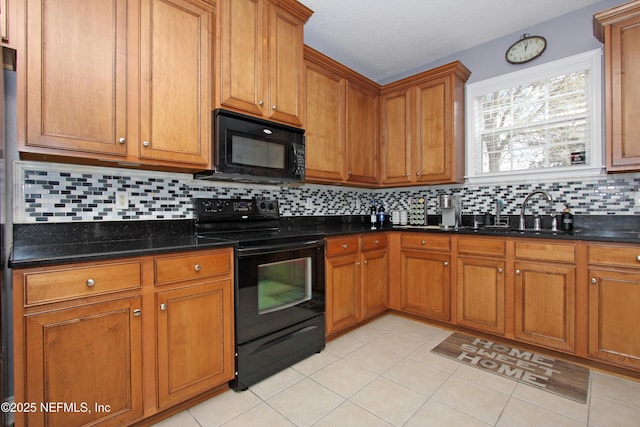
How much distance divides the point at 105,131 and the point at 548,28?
140 inches

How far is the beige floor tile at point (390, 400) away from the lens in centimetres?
161

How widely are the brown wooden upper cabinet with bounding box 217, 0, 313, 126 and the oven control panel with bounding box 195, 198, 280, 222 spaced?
0.69 meters

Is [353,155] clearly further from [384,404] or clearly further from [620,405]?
[620,405]

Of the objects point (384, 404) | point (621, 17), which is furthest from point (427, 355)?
point (621, 17)

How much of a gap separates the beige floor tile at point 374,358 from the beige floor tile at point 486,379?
42 centimetres

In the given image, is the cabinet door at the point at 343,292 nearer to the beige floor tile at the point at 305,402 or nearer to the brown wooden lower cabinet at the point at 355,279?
the brown wooden lower cabinet at the point at 355,279

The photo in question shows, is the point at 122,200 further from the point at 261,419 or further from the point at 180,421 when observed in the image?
the point at 261,419

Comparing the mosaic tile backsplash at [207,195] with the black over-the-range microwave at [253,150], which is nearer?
the mosaic tile backsplash at [207,195]

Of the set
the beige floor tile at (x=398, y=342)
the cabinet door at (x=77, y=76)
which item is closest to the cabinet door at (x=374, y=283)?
the beige floor tile at (x=398, y=342)

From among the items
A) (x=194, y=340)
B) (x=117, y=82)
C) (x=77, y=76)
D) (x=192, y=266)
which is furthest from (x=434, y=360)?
(x=77, y=76)

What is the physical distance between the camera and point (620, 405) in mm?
1657

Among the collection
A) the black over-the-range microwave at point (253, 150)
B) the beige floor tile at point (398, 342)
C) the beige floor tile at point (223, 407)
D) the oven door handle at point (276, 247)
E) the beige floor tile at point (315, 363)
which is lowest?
the beige floor tile at point (223, 407)

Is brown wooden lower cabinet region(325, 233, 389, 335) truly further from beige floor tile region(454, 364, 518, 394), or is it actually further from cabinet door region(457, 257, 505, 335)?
beige floor tile region(454, 364, 518, 394)

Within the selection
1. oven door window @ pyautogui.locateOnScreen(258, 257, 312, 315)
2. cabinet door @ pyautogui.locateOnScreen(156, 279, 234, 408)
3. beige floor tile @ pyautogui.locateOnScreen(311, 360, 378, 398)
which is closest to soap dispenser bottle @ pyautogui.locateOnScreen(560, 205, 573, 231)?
beige floor tile @ pyautogui.locateOnScreen(311, 360, 378, 398)
